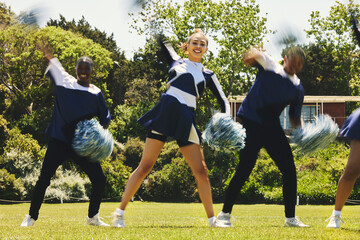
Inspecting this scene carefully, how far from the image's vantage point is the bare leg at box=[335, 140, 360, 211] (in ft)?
19.3

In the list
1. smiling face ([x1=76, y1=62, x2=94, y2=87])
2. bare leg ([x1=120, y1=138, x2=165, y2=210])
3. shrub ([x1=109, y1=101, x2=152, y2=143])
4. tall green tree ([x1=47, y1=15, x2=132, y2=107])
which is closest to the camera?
bare leg ([x1=120, y1=138, x2=165, y2=210])

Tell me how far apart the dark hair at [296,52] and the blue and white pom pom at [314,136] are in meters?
0.85

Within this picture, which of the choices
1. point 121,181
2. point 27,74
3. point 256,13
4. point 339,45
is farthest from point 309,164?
point 27,74

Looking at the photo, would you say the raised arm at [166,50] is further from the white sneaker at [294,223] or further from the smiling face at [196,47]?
the white sneaker at [294,223]

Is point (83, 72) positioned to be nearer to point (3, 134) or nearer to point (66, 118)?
point (66, 118)

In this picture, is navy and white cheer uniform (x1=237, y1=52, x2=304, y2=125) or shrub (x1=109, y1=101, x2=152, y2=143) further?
shrub (x1=109, y1=101, x2=152, y2=143)

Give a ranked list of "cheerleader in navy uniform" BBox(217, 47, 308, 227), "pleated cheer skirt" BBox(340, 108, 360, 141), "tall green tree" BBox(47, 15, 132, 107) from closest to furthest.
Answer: "pleated cheer skirt" BBox(340, 108, 360, 141)
"cheerleader in navy uniform" BBox(217, 47, 308, 227)
"tall green tree" BBox(47, 15, 132, 107)

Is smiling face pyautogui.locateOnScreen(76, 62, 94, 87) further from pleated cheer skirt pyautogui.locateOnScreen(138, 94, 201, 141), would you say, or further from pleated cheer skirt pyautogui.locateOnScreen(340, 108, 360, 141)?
pleated cheer skirt pyautogui.locateOnScreen(340, 108, 360, 141)

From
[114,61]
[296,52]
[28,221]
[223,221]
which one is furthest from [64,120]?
[114,61]

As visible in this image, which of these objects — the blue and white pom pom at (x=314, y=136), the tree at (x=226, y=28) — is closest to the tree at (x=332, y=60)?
the tree at (x=226, y=28)

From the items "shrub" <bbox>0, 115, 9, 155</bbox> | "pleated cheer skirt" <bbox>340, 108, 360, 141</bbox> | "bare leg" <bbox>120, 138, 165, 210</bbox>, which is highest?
"pleated cheer skirt" <bbox>340, 108, 360, 141</bbox>

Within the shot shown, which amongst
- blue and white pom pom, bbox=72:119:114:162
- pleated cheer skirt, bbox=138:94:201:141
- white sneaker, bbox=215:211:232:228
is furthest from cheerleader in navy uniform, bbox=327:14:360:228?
blue and white pom pom, bbox=72:119:114:162

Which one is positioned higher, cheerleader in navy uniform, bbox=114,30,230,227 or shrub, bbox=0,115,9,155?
cheerleader in navy uniform, bbox=114,30,230,227

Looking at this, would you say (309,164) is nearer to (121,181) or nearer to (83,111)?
(121,181)
